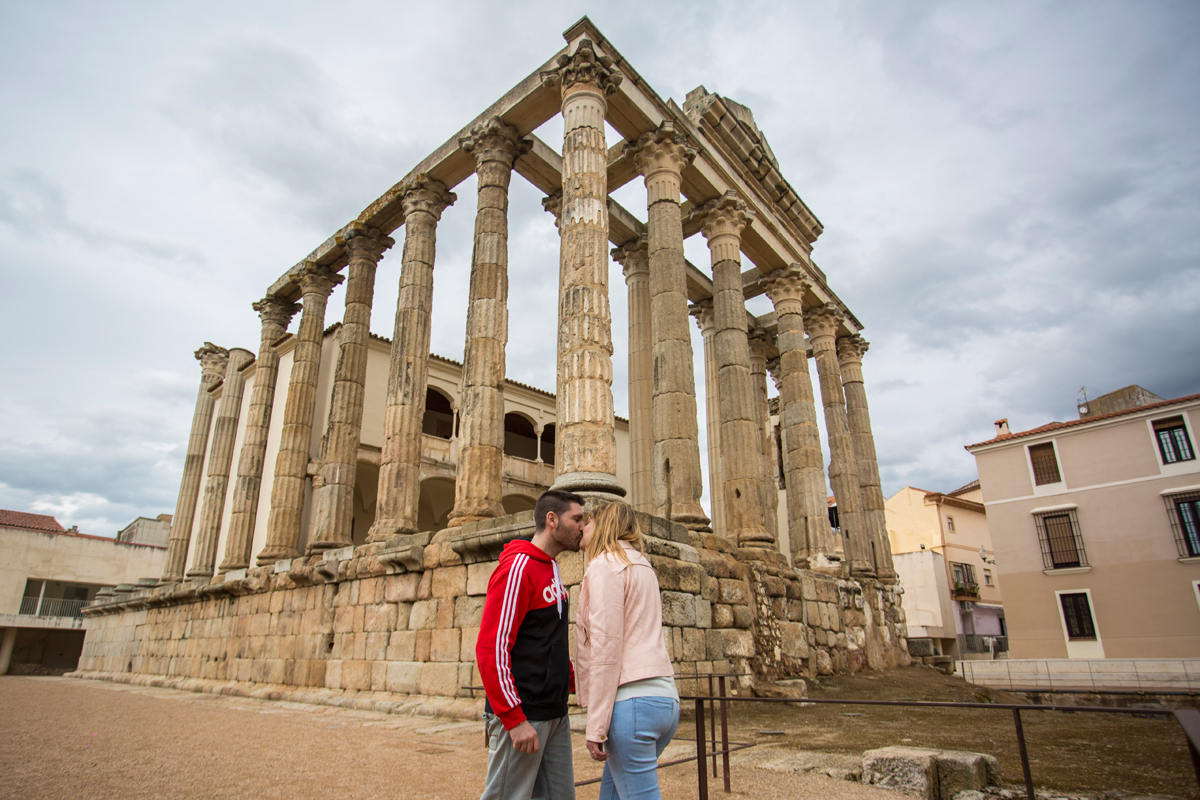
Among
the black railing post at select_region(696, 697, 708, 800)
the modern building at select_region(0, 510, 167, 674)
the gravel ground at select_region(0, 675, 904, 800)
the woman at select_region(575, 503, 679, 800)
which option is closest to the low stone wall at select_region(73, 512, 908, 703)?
the gravel ground at select_region(0, 675, 904, 800)

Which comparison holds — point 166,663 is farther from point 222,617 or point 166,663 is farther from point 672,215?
point 672,215

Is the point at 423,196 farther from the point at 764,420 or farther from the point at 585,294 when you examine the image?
the point at 764,420

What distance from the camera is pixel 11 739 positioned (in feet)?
22.5

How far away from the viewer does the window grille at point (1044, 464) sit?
21.4m

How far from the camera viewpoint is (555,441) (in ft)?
46.8

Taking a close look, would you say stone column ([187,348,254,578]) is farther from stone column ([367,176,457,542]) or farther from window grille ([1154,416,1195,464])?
window grille ([1154,416,1195,464])

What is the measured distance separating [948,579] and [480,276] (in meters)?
26.9

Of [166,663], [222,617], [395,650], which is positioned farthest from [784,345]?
[166,663]

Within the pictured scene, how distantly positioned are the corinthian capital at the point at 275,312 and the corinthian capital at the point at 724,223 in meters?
12.0

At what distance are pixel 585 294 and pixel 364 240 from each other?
8.25 meters

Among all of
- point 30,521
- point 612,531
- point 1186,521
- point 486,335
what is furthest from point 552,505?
point 30,521

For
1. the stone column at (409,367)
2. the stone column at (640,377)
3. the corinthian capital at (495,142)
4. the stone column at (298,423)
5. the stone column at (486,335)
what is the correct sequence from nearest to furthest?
the stone column at (486,335) → the stone column at (409,367) → the corinthian capital at (495,142) → the stone column at (640,377) → the stone column at (298,423)

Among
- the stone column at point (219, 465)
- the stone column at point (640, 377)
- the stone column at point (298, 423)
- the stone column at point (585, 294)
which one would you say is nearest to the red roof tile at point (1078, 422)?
the stone column at point (640, 377)

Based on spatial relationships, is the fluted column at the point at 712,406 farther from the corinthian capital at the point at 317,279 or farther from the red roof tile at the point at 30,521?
the red roof tile at the point at 30,521
